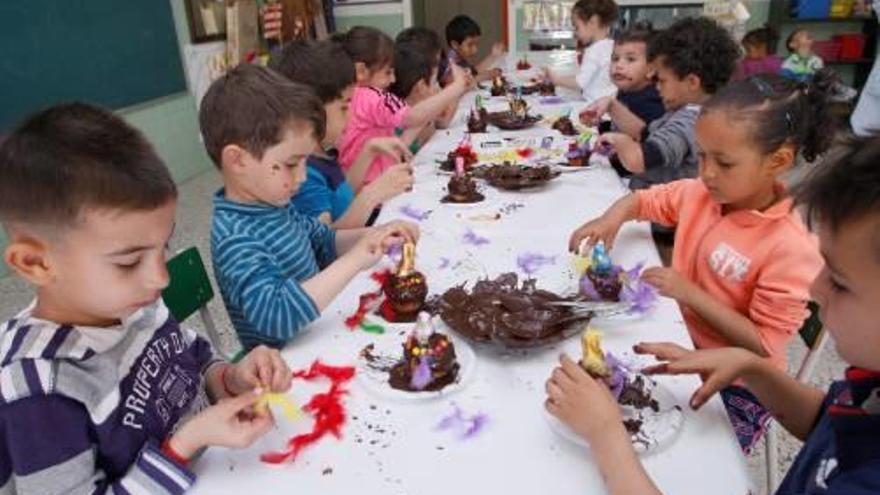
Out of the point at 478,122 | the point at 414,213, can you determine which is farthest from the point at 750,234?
the point at 478,122

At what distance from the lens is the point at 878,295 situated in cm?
66

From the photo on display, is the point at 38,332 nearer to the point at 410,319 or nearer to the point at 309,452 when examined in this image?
the point at 309,452

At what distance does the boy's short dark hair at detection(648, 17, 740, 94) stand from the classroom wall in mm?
3697

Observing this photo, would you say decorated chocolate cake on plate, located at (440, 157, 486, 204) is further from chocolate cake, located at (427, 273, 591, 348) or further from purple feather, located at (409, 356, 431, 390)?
purple feather, located at (409, 356, 431, 390)

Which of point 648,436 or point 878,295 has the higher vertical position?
point 878,295

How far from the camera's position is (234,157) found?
1.33 metres

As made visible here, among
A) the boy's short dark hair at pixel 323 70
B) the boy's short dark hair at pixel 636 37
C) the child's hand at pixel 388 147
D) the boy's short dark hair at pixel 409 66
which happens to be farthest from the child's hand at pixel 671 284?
the boy's short dark hair at pixel 409 66

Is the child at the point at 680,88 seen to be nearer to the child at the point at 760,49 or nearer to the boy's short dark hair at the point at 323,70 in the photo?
the boy's short dark hair at the point at 323,70

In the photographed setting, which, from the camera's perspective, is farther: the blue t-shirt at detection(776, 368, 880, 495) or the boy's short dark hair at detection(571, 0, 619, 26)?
the boy's short dark hair at detection(571, 0, 619, 26)

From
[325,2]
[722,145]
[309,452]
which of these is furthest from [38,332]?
[325,2]

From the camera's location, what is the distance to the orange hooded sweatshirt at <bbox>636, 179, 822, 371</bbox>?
4.02 feet

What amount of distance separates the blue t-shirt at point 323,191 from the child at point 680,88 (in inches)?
38.8

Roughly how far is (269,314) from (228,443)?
36 centimetres

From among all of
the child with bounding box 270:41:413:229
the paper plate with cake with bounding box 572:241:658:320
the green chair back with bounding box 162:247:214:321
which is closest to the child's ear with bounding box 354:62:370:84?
the child with bounding box 270:41:413:229
